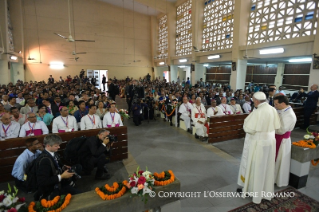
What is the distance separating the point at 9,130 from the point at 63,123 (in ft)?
3.84

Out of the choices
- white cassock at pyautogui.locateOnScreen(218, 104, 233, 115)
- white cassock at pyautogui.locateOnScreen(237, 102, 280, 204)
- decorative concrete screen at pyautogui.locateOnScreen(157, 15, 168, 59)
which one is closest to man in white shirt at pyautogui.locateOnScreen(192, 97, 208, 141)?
white cassock at pyautogui.locateOnScreen(218, 104, 233, 115)

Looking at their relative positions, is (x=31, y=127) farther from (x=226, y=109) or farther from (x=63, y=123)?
(x=226, y=109)

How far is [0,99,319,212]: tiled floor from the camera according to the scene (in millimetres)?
3312

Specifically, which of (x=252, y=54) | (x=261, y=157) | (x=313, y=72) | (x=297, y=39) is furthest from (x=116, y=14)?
(x=261, y=157)

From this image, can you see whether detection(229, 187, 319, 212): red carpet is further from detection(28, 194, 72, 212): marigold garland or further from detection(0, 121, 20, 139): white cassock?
detection(0, 121, 20, 139): white cassock

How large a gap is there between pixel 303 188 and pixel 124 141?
158 inches

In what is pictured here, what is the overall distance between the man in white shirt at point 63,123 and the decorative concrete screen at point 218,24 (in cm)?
1096

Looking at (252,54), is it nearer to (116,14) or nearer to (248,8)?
(248,8)

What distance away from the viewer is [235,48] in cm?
1253

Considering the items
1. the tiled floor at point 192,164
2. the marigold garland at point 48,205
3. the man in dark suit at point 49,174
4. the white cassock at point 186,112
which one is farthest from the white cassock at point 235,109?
the marigold garland at point 48,205

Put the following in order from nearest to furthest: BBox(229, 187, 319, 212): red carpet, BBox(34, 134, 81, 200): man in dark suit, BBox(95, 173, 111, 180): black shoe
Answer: BBox(34, 134, 81, 200): man in dark suit
BBox(229, 187, 319, 212): red carpet
BBox(95, 173, 111, 180): black shoe

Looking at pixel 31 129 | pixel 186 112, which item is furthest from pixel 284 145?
pixel 31 129

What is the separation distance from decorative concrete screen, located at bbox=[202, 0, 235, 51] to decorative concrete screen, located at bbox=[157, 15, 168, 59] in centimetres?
750

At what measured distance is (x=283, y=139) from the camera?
351 centimetres
